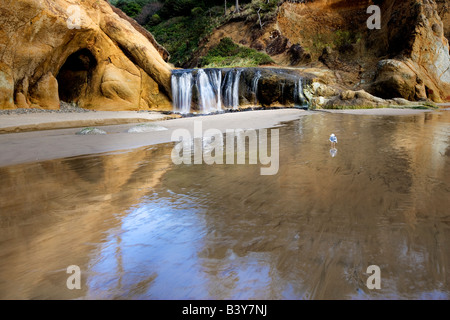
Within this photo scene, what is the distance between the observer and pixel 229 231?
1884 mm

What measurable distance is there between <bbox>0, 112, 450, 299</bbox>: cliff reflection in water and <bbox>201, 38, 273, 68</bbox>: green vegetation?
836 inches

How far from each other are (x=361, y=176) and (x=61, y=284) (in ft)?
9.23

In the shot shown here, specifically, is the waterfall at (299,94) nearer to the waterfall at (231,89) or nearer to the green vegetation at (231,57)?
the waterfall at (231,89)

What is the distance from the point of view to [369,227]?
6.10 feet

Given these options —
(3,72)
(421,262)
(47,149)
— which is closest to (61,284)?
(421,262)

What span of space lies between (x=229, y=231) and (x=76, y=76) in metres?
14.3

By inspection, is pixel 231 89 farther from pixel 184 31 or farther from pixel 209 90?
pixel 184 31

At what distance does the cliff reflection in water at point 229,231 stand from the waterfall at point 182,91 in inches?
484

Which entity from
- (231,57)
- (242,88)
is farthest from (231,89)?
(231,57)

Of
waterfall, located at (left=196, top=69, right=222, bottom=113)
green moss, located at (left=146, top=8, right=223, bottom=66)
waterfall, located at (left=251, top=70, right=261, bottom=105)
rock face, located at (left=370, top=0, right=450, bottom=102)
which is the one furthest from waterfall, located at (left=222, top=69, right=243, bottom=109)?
→ green moss, located at (left=146, top=8, right=223, bottom=66)

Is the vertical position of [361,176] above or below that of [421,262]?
above
